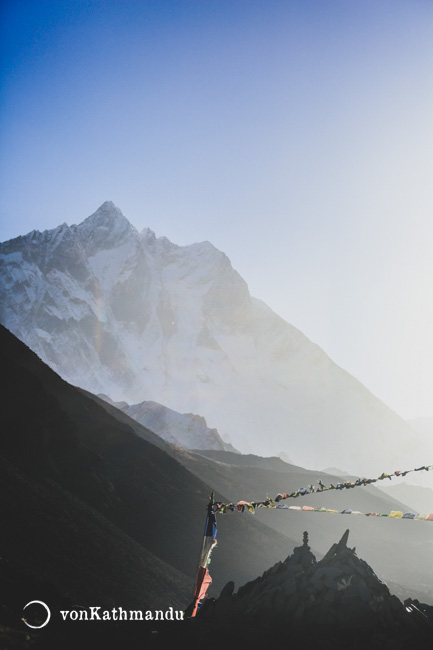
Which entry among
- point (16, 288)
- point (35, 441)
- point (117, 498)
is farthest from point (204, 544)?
point (16, 288)

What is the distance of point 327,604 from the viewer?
49.8ft

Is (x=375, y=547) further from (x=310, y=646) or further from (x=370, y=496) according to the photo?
(x=310, y=646)

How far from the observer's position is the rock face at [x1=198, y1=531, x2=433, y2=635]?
1435cm

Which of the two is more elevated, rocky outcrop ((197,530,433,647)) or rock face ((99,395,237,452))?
rocky outcrop ((197,530,433,647))

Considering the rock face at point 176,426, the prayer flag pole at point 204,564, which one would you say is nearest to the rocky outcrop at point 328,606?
the prayer flag pole at point 204,564

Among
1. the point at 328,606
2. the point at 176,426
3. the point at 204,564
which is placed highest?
the point at 328,606

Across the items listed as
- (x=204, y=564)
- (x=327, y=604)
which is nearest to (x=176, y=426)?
(x=204, y=564)

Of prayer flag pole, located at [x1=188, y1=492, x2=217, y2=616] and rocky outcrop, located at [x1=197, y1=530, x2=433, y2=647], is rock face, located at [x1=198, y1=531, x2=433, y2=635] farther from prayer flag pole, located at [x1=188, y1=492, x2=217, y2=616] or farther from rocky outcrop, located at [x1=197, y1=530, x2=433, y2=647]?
prayer flag pole, located at [x1=188, y1=492, x2=217, y2=616]

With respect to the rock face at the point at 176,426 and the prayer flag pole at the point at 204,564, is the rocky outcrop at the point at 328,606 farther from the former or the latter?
the rock face at the point at 176,426

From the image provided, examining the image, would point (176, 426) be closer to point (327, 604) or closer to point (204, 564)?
point (204, 564)

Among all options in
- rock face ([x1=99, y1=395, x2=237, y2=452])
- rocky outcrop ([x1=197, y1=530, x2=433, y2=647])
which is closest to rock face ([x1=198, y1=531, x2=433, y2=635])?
rocky outcrop ([x1=197, y1=530, x2=433, y2=647])

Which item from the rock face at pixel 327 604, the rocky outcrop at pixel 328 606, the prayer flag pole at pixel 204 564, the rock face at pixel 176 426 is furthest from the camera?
the rock face at pixel 176 426

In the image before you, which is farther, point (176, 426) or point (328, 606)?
point (176, 426)

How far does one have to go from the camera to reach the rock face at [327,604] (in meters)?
14.4
